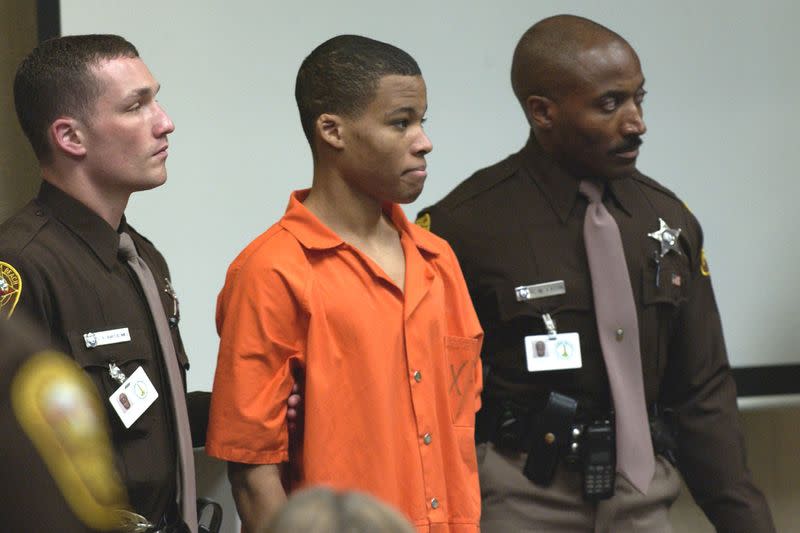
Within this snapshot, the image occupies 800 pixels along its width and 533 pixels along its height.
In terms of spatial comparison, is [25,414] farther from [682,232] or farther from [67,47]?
[682,232]

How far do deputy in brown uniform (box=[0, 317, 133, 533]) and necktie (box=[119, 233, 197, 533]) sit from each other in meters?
1.17

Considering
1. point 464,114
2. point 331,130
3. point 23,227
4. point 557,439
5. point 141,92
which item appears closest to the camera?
point 23,227

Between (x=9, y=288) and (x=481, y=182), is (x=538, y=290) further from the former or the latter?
(x=9, y=288)

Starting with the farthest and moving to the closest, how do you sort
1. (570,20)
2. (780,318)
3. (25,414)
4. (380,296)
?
(780,318), (570,20), (380,296), (25,414)

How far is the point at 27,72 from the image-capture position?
6.96ft

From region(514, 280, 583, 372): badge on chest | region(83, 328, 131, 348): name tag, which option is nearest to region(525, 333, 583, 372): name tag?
region(514, 280, 583, 372): badge on chest

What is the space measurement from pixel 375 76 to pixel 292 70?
119 centimetres

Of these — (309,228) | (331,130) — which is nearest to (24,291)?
(309,228)

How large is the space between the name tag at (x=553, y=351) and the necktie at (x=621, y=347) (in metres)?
0.06

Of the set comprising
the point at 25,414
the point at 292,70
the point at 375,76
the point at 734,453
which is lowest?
the point at 734,453

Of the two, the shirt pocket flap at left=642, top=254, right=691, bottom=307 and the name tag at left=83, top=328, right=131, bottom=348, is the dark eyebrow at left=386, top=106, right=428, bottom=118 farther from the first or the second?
the shirt pocket flap at left=642, top=254, right=691, bottom=307

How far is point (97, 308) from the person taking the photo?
2008 millimetres

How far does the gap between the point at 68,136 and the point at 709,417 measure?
4.86 ft

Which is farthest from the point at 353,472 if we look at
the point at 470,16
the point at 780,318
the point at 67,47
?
the point at 780,318
